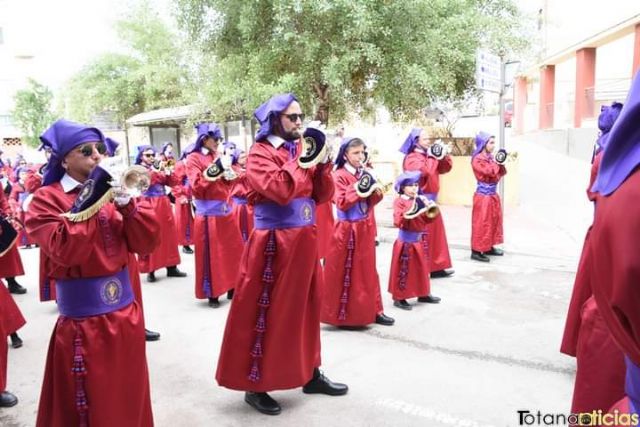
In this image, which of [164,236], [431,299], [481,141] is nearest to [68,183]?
[431,299]

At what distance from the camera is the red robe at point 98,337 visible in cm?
253

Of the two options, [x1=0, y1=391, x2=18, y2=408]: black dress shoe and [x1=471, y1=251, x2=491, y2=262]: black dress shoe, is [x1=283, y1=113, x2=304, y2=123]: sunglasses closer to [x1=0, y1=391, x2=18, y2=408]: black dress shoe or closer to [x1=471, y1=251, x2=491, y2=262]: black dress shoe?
[x1=0, y1=391, x2=18, y2=408]: black dress shoe

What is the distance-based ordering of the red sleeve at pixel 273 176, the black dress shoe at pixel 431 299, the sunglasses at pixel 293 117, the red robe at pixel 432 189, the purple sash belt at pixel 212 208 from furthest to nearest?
1. the red robe at pixel 432 189
2. the purple sash belt at pixel 212 208
3. the black dress shoe at pixel 431 299
4. the sunglasses at pixel 293 117
5. the red sleeve at pixel 273 176

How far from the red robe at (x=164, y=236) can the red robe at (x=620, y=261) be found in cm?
686

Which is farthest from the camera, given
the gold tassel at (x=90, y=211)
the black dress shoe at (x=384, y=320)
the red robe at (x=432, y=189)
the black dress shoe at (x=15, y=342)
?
the red robe at (x=432, y=189)

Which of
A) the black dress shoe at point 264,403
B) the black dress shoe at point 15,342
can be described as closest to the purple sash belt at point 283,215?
the black dress shoe at point 264,403

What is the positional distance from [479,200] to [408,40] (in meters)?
4.05

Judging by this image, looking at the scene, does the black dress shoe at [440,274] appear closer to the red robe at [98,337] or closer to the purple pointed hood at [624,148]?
the red robe at [98,337]

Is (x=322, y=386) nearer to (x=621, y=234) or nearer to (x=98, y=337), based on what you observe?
(x=98, y=337)

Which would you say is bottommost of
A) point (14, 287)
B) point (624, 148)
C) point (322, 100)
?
point (14, 287)

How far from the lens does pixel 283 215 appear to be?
3578 millimetres

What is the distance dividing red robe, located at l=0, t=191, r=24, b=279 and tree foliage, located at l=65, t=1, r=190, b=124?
15.1 metres

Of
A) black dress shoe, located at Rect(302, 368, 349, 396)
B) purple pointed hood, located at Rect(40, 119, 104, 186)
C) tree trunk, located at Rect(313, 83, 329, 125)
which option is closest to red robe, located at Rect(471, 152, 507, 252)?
tree trunk, located at Rect(313, 83, 329, 125)

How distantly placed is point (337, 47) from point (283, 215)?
708 cm
